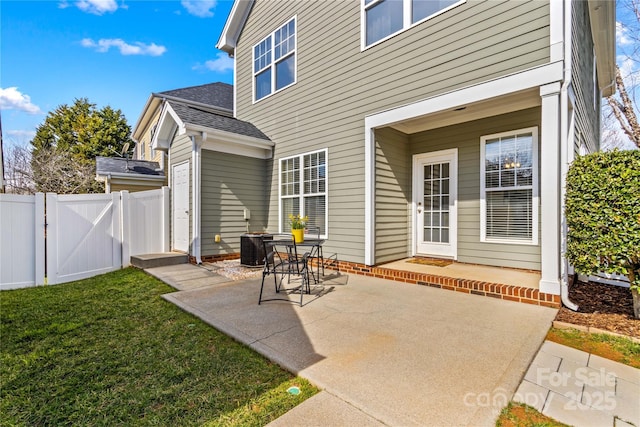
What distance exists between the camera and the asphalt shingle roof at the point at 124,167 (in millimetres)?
10797

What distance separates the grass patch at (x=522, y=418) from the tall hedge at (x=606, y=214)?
2313 millimetres

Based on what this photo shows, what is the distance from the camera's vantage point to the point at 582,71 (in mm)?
5465

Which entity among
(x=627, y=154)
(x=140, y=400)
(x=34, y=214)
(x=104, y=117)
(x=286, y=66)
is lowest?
(x=140, y=400)

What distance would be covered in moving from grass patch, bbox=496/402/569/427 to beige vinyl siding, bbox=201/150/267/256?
20.8 feet

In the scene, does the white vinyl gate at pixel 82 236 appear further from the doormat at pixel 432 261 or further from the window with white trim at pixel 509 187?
the window with white trim at pixel 509 187

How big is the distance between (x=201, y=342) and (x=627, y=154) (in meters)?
4.78

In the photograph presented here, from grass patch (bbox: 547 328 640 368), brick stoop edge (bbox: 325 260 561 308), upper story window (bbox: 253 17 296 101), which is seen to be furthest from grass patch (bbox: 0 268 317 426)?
upper story window (bbox: 253 17 296 101)

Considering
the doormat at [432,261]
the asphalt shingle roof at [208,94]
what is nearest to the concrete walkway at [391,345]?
the doormat at [432,261]

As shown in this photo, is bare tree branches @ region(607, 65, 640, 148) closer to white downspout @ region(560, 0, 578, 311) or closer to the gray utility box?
white downspout @ region(560, 0, 578, 311)

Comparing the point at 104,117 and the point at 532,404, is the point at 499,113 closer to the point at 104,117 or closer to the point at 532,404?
the point at 532,404

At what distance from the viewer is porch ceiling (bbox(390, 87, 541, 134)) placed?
4.38 meters

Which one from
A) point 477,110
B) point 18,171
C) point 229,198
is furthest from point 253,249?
point 18,171

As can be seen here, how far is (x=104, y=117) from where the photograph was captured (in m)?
23.1

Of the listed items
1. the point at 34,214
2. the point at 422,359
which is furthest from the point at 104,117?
the point at 422,359
